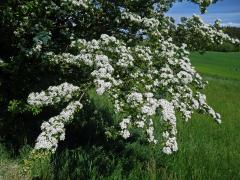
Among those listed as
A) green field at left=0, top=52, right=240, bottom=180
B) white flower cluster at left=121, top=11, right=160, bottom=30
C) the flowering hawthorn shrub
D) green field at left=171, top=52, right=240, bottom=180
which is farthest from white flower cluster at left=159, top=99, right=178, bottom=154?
white flower cluster at left=121, top=11, right=160, bottom=30

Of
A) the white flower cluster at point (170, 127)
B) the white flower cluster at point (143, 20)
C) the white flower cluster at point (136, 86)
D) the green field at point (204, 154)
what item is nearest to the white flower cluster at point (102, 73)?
the white flower cluster at point (136, 86)

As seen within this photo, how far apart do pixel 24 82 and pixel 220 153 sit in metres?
4.67

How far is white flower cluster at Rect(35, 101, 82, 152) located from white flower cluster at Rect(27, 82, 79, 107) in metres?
0.22

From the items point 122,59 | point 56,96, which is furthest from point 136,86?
point 56,96

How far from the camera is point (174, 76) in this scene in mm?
7609

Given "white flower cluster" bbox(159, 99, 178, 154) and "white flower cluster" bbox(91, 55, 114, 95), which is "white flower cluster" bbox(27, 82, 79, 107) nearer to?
"white flower cluster" bbox(91, 55, 114, 95)

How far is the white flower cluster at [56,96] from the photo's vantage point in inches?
271

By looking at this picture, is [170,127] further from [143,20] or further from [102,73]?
[143,20]

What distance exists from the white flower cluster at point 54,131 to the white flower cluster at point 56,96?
224mm

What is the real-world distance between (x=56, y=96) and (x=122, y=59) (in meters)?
1.22

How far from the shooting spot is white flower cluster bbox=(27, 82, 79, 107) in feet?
22.6

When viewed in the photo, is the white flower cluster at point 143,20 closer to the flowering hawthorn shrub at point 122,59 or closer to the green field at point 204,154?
the flowering hawthorn shrub at point 122,59

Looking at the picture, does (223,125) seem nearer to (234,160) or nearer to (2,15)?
(234,160)

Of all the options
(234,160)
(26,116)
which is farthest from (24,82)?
(234,160)
